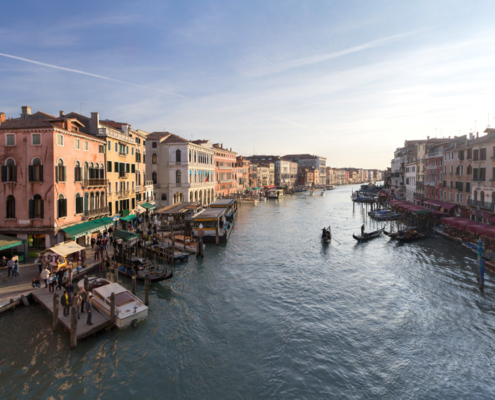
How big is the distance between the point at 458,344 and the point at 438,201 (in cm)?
3370

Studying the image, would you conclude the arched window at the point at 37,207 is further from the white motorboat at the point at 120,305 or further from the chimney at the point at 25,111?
the chimney at the point at 25,111

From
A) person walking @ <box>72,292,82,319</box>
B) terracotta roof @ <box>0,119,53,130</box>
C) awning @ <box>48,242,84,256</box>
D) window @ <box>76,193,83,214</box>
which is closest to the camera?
person walking @ <box>72,292,82,319</box>

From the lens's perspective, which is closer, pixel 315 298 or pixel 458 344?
pixel 458 344

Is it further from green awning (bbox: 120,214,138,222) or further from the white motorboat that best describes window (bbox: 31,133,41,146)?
green awning (bbox: 120,214,138,222)

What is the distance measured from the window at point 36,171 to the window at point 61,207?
171 cm

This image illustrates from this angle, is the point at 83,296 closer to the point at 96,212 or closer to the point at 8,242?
the point at 8,242

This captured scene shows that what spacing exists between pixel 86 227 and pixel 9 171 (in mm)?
6005

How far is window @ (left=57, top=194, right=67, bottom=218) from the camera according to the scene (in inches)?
891

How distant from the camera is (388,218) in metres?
53.0

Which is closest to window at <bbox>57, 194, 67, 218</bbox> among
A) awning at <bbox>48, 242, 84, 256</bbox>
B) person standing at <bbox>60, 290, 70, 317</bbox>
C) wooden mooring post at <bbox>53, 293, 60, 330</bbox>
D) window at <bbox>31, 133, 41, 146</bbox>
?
awning at <bbox>48, 242, 84, 256</bbox>

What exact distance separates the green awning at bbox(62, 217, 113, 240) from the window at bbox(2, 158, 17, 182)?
4659 millimetres

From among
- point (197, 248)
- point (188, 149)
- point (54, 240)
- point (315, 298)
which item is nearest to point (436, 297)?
point (315, 298)

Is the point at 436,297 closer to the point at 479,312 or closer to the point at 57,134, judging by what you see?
the point at 479,312

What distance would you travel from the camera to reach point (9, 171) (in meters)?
22.0
